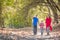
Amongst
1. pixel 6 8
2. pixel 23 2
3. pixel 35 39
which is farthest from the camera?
pixel 6 8

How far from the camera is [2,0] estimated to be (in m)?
31.4

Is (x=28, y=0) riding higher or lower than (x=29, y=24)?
higher

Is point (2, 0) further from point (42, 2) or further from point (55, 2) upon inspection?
point (55, 2)

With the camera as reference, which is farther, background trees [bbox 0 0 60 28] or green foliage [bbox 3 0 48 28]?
green foliage [bbox 3 0 48 28]

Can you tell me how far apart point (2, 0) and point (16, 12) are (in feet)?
14.4

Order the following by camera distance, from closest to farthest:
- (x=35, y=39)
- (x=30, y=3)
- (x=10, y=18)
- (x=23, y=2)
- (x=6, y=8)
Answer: (x=35, y=39), (x=30, y=3), (x=23, y=2), (x=6, y=8), (x=10, y=18)

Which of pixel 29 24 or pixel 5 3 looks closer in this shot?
pixel 5 3

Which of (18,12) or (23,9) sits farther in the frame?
(18,12)

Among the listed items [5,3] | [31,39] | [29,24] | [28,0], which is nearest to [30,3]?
[28,0]

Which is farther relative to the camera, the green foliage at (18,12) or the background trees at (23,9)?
the green foliage at (18,12)

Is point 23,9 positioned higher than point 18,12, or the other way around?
point 23,9

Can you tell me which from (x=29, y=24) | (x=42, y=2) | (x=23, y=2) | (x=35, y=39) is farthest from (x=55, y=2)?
(x=35, y=39)

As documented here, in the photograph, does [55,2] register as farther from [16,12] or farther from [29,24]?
[29,24]

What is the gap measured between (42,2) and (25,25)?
1059 centimetres
